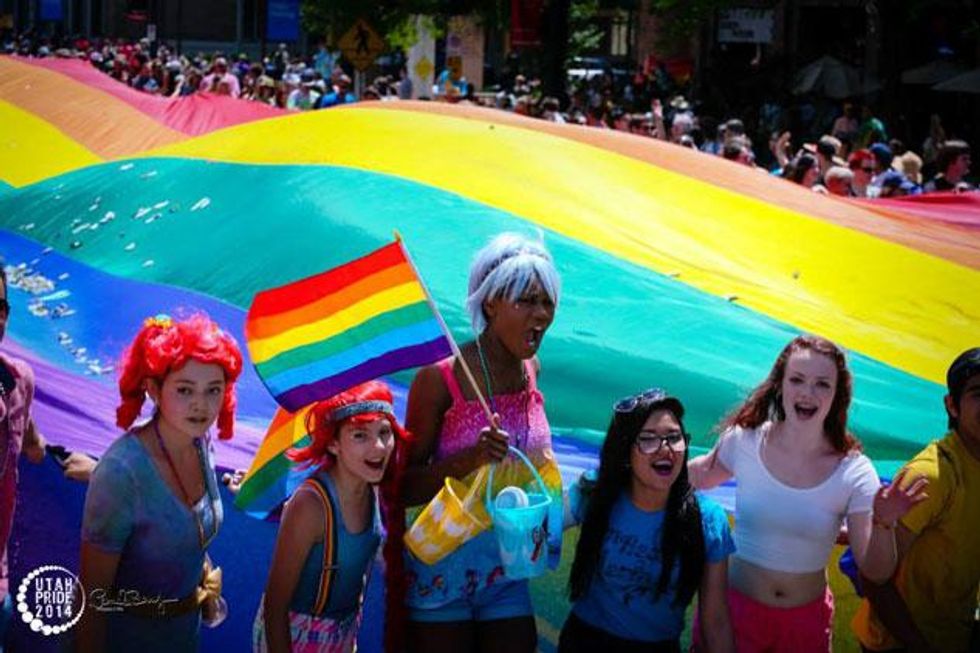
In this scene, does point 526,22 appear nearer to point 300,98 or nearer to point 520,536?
point 300,98

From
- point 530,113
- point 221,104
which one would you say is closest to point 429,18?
point 530,113

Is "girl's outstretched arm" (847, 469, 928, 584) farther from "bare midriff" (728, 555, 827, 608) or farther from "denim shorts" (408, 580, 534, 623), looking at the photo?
"denim shorts" (408, 580, 534, 623)

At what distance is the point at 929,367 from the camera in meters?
5.61

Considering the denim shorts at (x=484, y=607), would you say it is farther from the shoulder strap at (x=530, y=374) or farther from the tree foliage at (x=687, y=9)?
the tree foliage at (x=687, y=9)

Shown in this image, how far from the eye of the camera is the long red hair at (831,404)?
410 cm

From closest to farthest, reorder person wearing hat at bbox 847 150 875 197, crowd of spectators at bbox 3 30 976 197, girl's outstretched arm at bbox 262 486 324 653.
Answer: girl's outstretched arm at bbox 262 486 324 653 → person wearing hat at bbox 847 150 875 197 → crowd of spectators at bbox 3 30 976 197

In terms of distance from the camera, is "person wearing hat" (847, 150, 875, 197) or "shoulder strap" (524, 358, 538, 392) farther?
"person wearing hat" (847, 150, 875, 197)

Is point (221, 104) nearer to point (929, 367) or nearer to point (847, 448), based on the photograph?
point (929, 367)

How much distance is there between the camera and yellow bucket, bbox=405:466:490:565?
3.77m

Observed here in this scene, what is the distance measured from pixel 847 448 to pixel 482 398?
917 millimetres

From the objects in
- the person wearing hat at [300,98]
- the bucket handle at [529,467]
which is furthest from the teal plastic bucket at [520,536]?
the person wearing hat at [300,98]

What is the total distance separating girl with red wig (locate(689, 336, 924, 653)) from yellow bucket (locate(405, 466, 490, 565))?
2.24ft

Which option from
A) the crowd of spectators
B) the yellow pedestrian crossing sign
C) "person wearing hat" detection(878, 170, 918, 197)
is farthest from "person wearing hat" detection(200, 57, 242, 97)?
"person wearing hat" detection(878, 170, 918, 197)

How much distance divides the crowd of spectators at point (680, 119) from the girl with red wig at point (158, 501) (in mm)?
5844
